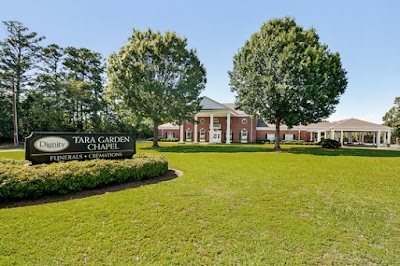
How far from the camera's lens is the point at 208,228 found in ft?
13.2

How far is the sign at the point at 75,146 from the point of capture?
6.79 m

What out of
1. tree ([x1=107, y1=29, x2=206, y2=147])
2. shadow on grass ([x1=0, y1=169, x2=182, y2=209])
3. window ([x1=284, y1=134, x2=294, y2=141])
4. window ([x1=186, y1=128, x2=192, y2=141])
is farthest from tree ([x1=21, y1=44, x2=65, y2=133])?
window ([x1=284, y1=134, x2=294, y2=141])

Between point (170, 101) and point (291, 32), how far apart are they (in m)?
14.4

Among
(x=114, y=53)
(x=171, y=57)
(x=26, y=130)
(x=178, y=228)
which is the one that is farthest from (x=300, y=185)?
(x=26, y=130)

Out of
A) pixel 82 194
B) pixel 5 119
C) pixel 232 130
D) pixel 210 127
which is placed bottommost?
pixel 82 194

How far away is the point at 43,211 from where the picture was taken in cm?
468

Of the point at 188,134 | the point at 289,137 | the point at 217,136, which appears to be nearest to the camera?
the point at 217,136

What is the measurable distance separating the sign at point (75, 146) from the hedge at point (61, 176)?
628 mm

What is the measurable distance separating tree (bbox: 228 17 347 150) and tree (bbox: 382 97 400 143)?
33840 mm

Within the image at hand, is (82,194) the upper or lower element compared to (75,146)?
lower

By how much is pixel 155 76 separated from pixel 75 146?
16.4 metres

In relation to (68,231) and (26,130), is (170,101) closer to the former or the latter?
(68,231)

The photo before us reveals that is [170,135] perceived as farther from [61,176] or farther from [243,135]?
[61,176]

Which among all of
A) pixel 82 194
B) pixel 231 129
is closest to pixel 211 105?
pixel 231 129
